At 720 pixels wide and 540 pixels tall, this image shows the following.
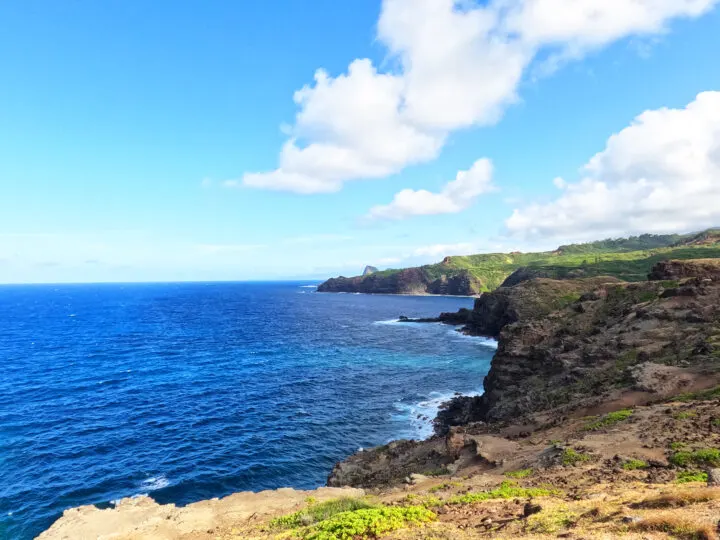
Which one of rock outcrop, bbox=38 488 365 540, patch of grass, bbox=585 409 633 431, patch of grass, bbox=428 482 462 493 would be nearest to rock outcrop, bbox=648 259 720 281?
patch of grass, bbox=585 409 633 431

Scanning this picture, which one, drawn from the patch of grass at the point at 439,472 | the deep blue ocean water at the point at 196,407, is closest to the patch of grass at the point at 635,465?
the patch of grass at the point at 439,472

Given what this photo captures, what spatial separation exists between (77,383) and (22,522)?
41.4m

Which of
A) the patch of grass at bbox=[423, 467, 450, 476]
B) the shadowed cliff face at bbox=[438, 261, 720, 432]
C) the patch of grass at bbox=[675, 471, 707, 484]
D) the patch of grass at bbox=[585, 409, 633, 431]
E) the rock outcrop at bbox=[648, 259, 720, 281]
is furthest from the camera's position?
the rock outcrop at bbox=[648, 259, 720, 281]

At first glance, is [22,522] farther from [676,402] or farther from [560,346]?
[560,346]

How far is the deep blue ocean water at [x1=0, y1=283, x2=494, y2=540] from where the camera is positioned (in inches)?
1499

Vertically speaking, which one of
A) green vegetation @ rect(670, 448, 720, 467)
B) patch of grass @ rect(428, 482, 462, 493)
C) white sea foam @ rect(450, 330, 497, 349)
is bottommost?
white sea foam @ rect(450, 330, 497, 349)

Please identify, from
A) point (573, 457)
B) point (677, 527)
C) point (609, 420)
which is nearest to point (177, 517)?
point (573, 457)

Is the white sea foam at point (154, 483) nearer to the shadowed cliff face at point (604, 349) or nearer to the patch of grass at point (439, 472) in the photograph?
Answer: the patch of grass at point (439, 472)

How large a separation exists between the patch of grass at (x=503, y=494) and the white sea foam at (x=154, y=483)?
31610mm

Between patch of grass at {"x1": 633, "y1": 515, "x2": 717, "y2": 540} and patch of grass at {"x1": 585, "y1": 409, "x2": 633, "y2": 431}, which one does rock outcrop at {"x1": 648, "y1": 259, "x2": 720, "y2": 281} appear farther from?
patch of grass at {"x1": 633, "y1": 515, "x2": 717, "y2": 540}

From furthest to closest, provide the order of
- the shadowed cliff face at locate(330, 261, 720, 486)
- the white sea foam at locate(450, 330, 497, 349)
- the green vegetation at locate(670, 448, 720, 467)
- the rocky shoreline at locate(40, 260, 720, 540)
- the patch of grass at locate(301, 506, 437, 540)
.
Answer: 1. the white sea foam at locate(450, 330, 497, 349)
2. the shadowed cliff face at locate(330, 261, 720, 486)
3. the green vegetation at locate(670, 448, 720, 467)
4. the rocky shoreline at locate(40, 260, 720, 540)
5. the patch of grass at locate(301, 506, 437, 540)

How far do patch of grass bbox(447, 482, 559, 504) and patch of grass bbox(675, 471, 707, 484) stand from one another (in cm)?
513

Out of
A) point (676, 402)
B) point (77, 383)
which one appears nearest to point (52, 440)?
point (77, 383)

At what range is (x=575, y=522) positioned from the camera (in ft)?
43.7
